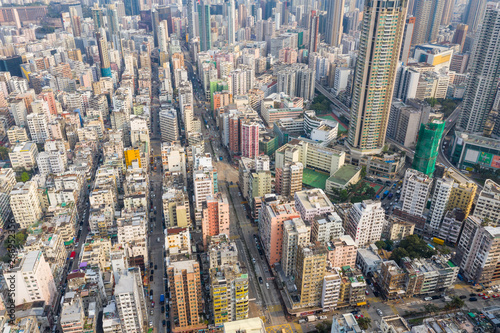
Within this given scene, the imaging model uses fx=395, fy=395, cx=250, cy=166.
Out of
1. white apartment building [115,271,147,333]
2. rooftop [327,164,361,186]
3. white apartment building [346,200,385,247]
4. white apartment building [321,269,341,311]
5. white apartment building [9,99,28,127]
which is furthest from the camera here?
white apartment building [9,99,28,127]

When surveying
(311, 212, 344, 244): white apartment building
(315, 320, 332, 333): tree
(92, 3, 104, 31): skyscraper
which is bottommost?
(315, 320, 332, 333): tree

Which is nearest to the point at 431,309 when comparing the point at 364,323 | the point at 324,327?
the point at 364,323

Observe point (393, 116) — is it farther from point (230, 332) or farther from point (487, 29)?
point (230, 332)

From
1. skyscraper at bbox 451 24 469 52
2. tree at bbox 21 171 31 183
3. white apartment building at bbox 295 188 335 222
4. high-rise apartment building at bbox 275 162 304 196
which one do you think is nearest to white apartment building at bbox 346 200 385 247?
white apartment building at bbox 295 188 335 222

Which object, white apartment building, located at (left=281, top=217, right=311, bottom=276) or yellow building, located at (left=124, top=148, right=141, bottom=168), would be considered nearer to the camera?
white apartment building, located at (left=281, top=217, right=311, bottom=276)

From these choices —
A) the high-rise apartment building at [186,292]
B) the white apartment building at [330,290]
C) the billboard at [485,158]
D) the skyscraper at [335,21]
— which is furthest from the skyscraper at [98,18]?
the white apartment building at [330,290]

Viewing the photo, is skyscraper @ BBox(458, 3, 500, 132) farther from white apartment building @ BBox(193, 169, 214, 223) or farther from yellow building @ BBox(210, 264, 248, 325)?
yellow building @ BBox(210, 264, 248, 325)

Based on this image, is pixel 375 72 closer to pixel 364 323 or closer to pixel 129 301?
pixel 364 323
